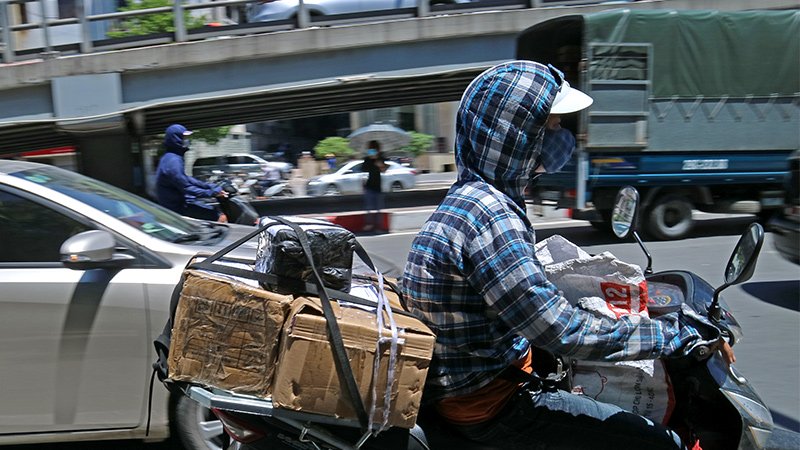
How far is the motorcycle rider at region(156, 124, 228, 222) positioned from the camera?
739 centimetres

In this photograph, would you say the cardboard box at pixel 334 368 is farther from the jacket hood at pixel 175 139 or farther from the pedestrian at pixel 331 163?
the pedestrian at pixel 331 163

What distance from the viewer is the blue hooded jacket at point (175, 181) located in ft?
24.2

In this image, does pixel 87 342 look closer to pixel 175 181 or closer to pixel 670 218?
pixel 175 181

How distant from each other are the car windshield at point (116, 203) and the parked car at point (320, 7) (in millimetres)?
11125

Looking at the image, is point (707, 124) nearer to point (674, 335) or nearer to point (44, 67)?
point (674, 335)

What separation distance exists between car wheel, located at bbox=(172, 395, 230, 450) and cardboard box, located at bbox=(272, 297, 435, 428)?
1821 millimetres

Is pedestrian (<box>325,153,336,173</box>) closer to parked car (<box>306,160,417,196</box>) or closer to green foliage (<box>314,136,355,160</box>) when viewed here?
green foliage (<box>314,136,355,160</box>)

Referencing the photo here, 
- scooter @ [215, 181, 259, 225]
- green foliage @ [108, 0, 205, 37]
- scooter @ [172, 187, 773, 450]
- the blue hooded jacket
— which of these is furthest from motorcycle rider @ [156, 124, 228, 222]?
green foliage @ [108, 0, 205, 37]

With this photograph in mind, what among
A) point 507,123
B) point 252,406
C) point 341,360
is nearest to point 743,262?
point 507,123

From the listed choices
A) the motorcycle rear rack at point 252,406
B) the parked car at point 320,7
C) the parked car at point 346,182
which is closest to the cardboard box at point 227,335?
the motorcycle rear rack at point 252,406

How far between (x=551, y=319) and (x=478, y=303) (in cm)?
21

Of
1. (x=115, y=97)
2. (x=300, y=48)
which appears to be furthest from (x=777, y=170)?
(x=115, y=97)

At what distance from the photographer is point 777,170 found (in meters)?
10.6

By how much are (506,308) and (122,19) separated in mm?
14343
